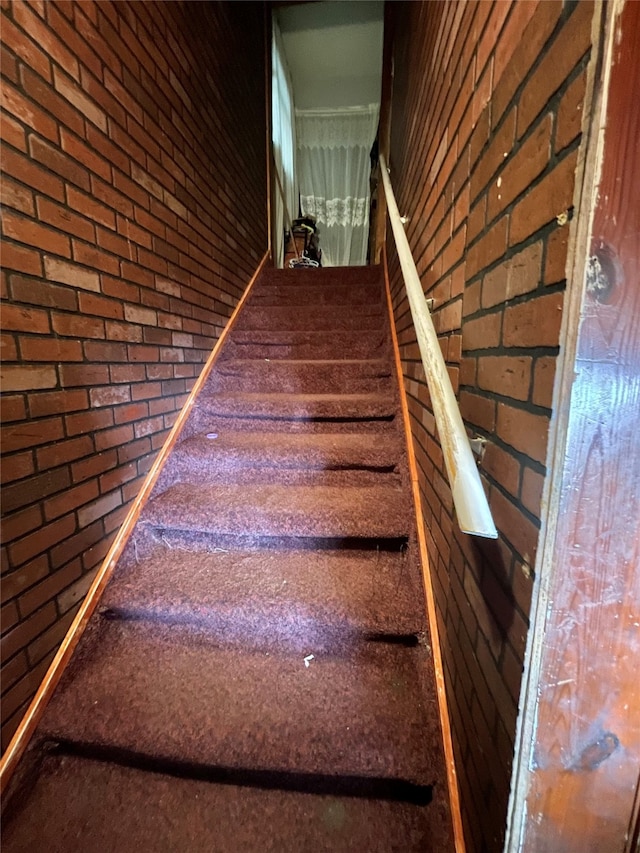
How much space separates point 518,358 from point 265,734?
0.99 m

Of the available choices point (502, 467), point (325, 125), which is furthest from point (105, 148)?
point (325, 125)

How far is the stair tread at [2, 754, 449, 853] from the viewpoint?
723 millimetres

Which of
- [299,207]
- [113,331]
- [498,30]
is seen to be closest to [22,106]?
[113,331]

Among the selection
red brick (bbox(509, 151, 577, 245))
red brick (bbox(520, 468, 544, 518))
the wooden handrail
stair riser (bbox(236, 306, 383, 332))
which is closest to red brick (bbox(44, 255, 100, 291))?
the wooden handrail

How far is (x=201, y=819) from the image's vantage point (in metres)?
0.77

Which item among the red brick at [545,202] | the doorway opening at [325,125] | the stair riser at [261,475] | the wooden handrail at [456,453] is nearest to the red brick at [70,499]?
the stair riser at [261,475]

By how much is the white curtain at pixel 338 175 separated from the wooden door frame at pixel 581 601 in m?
5.25

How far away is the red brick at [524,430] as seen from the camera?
1.53 feet

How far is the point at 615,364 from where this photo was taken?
41cm

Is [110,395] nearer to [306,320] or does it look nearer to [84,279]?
[84,279]

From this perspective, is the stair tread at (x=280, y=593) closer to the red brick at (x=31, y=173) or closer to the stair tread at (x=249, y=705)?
the stair tread at (x=249, y=705)

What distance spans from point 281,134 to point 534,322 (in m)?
4.41

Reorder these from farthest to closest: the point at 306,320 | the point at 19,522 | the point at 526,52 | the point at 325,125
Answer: the point at 325,125, the point at 306,320, the point at 19,522, the point at 526,52

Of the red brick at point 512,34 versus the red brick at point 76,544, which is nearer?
the red brick at point 512,34
